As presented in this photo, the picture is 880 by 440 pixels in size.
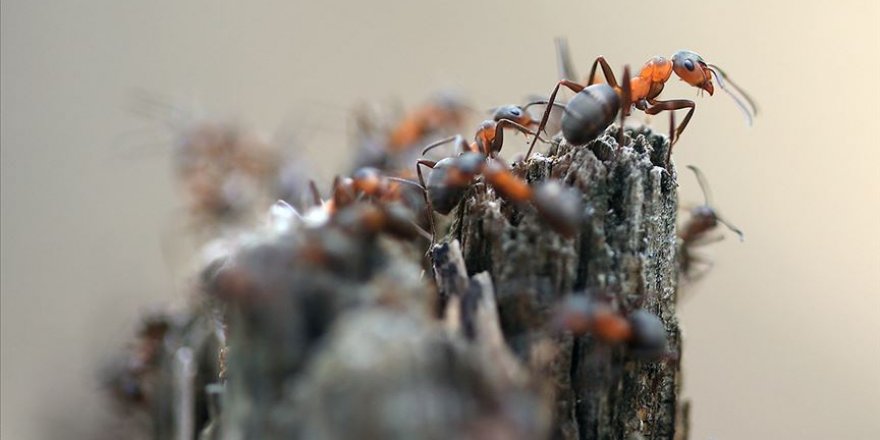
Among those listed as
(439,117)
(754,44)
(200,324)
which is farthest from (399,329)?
(754,44)

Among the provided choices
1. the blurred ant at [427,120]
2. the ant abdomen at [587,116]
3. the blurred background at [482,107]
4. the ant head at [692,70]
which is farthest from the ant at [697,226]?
the blurred background at [482,107]

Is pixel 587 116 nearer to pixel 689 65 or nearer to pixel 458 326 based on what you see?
pixel 458 326

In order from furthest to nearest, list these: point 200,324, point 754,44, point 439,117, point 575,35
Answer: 1. point 575,35
2. point 754,44
3. point 439,117
4. point 200,324

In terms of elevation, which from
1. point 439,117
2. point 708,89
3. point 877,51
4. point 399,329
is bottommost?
point 399,329

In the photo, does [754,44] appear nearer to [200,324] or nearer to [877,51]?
[877,51]

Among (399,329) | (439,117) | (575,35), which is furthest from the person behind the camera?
(575,35)

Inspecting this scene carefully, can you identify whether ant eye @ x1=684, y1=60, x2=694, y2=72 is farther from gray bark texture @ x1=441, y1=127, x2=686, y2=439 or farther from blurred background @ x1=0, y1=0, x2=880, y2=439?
blurred background @ x1=0, y1=0, x2=880, y2=439

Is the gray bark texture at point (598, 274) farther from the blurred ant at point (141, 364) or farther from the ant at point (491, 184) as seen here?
the blurred ant at point (141, 364)
